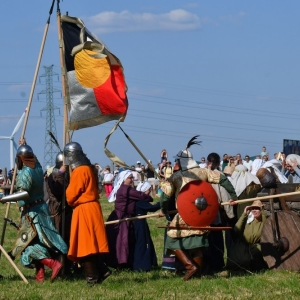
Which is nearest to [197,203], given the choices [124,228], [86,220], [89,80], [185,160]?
[185,160]

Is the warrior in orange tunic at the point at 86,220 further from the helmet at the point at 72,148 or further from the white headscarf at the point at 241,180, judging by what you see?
the white headscarf at the point at 241,180

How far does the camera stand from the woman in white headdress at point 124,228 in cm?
1133

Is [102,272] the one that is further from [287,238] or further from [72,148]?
[287,238]

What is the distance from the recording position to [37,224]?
33.5 feet

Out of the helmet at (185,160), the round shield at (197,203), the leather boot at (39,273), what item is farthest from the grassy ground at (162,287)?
the helmet at (185,160)

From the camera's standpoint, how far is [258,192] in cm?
1152

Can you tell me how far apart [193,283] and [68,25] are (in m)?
3.99

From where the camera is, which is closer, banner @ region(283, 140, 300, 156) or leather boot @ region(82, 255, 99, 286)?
leather boot @ region(82, 255, 99, 286)

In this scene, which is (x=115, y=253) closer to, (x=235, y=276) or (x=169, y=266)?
(x=169, y=266)

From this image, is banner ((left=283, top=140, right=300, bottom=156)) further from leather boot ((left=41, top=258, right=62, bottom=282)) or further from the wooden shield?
leather boot ((left=41, top=258, right=62, bottom=282))

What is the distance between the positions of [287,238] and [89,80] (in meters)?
3.33

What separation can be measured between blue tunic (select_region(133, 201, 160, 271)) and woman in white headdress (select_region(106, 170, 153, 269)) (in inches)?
2.5

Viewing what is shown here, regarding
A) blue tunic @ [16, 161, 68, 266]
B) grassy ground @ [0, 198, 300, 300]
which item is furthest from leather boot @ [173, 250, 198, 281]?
blue tunic @ [16, 161, 68, 266]

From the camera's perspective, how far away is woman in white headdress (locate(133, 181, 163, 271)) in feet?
37.2
